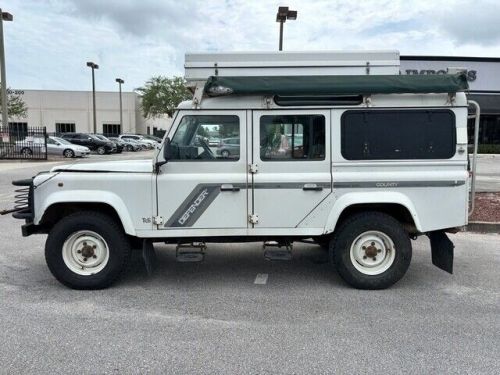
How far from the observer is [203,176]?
4.85 meters

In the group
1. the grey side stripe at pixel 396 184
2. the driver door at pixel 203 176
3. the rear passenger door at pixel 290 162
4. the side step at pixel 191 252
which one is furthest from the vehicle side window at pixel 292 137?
the side step at pixel 191 252

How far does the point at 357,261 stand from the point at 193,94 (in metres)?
2.63

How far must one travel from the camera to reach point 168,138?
15.9 feet

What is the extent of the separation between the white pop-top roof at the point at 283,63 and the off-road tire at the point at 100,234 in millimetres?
1864

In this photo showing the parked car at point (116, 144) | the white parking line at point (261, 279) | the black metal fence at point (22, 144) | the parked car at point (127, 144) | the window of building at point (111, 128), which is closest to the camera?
the white parking line at point (261, 279)

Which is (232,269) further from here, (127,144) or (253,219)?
(127,144)

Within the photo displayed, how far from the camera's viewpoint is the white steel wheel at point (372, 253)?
5.00 metres

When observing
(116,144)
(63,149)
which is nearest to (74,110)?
(116,144)

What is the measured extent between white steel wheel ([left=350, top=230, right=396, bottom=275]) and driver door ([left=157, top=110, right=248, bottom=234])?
51.6 inches

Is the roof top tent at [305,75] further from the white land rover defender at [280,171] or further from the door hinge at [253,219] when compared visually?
the door hinge at [253,219]

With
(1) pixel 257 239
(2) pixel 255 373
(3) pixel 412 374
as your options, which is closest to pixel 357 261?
(1) pixel 257 239

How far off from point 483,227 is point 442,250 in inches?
135

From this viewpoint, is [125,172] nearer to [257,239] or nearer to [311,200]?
[257,239]

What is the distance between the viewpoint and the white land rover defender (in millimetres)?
4844
